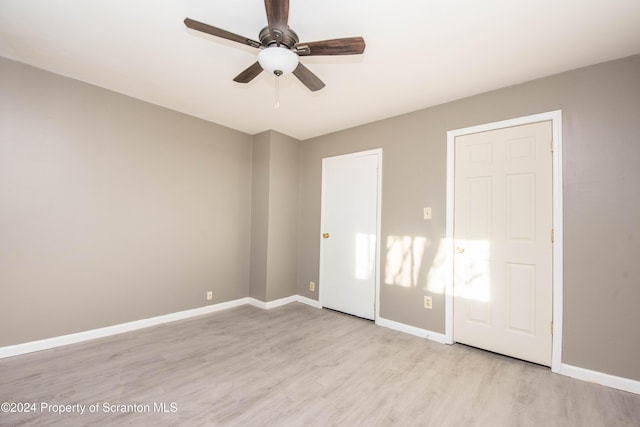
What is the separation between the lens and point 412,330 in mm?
3072

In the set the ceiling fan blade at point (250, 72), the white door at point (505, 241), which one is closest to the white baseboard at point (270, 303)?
the white door at point (505, 241)

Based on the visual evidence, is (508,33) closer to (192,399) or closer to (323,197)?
(323,197)

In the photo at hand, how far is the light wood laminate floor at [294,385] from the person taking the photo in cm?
173

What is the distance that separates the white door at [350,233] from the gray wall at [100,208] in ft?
4.54

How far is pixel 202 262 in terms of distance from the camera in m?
3.58

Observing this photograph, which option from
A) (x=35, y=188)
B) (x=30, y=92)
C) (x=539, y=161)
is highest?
(x=30, y=92)

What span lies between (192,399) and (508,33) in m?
3.29

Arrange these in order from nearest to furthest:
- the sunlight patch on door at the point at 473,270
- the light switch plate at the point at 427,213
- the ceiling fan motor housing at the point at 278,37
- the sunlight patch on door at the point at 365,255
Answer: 1. the ceiling fan motor housing at the point at 278,37
2. the sunlight patch on door at the point at 473,270
3. the light switch plate at the point at 427,213
4. the sunlight patch on door at the point at 365,255

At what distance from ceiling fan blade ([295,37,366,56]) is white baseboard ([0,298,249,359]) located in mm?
3136

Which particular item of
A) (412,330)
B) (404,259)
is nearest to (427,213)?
(404,259)

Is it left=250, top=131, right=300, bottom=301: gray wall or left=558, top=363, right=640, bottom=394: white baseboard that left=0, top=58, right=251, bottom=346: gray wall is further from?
left=558, top=363, right=640, bottom=394: white baseboard

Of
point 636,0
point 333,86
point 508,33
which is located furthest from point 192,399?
point 636,0

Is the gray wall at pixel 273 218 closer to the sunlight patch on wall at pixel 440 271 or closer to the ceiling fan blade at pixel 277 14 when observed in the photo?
the sunlight patch on wall at pixel 440 271

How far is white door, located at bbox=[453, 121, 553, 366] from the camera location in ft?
7.88
